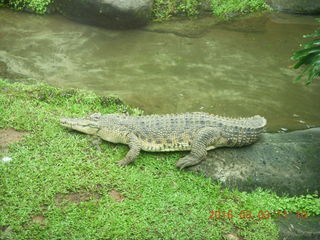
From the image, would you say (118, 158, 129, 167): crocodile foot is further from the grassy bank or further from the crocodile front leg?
the grassy bank

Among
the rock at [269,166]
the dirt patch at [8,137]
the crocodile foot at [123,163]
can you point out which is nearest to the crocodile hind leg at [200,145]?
the rock at [269,166]

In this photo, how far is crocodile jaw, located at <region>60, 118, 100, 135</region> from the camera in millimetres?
5445

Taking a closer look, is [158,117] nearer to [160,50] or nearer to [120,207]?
[120,207]

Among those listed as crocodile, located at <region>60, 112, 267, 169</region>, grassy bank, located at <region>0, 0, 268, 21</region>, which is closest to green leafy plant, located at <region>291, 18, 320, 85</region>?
crocodile, located at <region>60, 112, 267, 169</region>

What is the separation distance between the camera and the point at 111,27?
34.7ft

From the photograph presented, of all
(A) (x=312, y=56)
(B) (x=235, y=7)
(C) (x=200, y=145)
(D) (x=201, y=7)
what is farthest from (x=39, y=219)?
(B) (x=235, y=7)

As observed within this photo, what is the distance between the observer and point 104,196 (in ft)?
14.8

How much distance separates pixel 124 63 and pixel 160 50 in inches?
49.5

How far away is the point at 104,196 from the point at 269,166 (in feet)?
8.06

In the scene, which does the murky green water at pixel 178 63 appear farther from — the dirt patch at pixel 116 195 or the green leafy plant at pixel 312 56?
the dirt patch at pixel 116 195

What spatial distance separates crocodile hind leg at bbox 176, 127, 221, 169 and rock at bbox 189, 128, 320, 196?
0.14 meters

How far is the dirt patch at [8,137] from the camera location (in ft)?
16.6

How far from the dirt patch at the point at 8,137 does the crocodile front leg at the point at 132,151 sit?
5.30ft

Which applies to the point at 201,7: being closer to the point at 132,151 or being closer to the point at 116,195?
the point at 132,151
